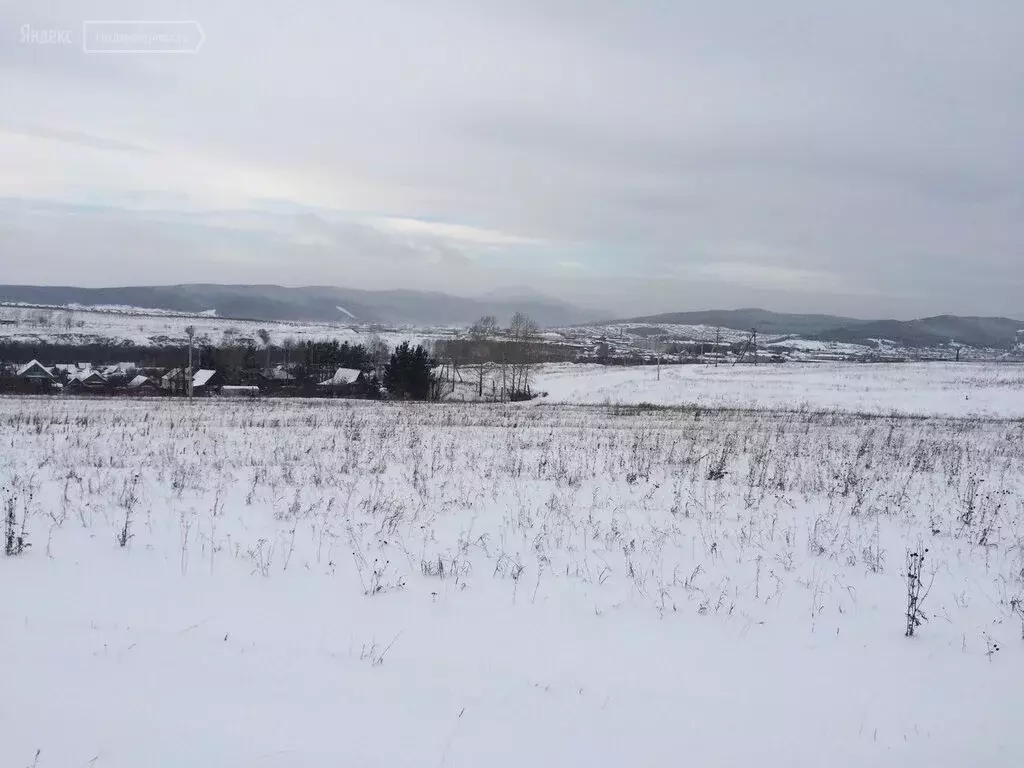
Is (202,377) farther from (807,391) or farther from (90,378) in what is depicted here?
(807,391)

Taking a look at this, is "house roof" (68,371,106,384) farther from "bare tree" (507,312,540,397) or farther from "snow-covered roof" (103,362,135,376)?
"bare tree" (507,312,540,397)

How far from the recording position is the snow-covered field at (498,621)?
137 inches

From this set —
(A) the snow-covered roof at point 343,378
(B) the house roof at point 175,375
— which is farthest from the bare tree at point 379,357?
(B) the house roof at point 175,375

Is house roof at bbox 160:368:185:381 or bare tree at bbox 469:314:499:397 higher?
bare tree at bbox 469:314:499:397

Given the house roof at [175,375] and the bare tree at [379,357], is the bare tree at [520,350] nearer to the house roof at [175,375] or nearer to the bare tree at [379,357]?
the bare tree at [379,357]

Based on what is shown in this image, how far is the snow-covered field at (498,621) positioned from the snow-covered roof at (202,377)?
51.2 m

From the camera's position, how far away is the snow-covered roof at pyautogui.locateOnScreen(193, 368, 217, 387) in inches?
2219

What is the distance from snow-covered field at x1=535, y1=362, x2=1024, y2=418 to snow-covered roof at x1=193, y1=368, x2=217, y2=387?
32.7 m

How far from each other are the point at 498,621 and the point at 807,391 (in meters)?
52.6

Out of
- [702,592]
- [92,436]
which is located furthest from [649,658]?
[92,436]

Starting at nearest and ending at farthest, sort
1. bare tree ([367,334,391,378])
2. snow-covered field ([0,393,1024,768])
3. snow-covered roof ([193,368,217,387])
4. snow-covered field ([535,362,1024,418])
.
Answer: snow-covered field ([0,393,1024,768]) < snow-covered field ([535,362,1024,418]) < snow-covered roof ([193,368,217,387]) < bare tree ([367,334,391,378])

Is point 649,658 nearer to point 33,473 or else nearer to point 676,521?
point 676,521

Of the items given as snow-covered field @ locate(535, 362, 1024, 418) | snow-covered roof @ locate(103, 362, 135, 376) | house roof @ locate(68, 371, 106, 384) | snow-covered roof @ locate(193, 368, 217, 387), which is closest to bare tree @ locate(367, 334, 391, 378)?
snow-covered roof @ locate(193, 368, 217, 387)

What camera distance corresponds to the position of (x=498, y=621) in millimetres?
4902
